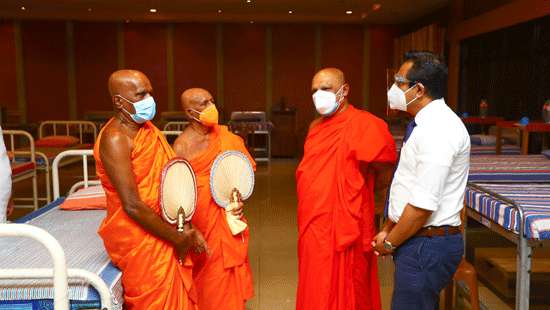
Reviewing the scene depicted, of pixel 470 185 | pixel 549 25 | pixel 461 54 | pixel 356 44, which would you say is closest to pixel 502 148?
pixel 549 25

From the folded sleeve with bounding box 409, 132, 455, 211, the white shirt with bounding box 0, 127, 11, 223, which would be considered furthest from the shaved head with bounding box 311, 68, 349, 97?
the white shirt with bounding box 0, 127, 11, 223

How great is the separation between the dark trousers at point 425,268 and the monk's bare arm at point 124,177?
1.02 meters

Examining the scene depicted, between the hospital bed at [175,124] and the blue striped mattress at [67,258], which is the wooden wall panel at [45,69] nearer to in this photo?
the hospital bed at [175,124]

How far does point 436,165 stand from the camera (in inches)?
69.2

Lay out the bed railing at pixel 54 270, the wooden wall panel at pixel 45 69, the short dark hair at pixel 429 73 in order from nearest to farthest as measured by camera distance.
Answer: the bed railing at pixel 54 270 < the short dark hair at pixel 429 73 < the wooden wall panel at pixel 45 69

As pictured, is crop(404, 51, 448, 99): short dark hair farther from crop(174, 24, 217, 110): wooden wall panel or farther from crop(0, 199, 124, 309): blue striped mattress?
crop(174, 24, 217, 110): wooden wall panel

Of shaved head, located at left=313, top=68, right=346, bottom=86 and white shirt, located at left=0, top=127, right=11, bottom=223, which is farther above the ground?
shaved head, located at left=313, top=68, right=346, bottom=86

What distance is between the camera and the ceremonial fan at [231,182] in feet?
8.73

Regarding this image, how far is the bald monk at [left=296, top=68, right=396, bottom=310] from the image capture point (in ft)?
8.78

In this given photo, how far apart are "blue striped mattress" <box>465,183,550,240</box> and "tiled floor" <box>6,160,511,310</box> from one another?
0.95m

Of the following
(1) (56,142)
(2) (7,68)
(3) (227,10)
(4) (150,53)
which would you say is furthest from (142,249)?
(2) (7,68)

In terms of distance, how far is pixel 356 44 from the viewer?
40.0ft

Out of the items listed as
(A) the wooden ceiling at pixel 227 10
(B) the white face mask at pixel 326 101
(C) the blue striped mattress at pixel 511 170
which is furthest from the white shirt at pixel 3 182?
(A) the wooden ceiling at pixel 227 10

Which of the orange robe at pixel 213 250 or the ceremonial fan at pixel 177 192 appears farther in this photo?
the orange robe at pixel 213 250
